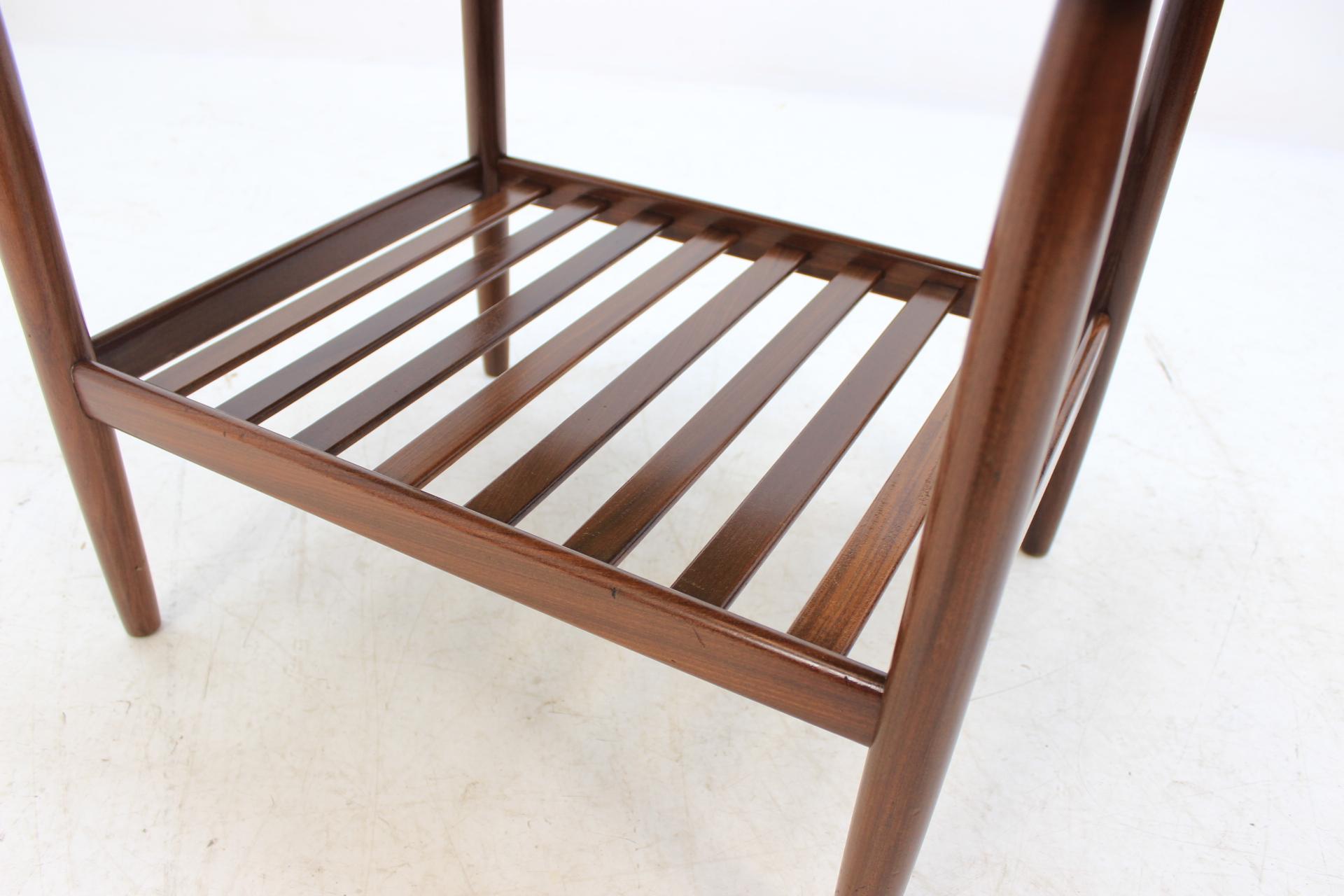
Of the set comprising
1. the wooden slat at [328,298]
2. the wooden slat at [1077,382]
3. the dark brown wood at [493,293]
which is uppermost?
the wooden slat at [1077,382]

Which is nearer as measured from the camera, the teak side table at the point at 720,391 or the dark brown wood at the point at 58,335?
the teak side table at the point at 720,391

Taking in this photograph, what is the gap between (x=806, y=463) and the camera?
694 millimetres

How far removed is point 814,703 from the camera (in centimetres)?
53

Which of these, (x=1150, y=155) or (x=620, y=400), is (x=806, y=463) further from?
(x=1150, y=155)

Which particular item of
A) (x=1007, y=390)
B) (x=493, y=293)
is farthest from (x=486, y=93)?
(x=1007, y=390)

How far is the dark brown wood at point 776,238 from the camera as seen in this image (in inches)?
35.1

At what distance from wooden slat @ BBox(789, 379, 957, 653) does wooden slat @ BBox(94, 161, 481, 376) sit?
479 millimetres

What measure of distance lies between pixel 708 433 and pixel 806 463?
0.23 ft

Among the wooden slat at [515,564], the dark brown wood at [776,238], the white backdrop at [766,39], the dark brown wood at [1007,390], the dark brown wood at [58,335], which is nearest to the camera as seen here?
the dark brown wood at [1007,390]

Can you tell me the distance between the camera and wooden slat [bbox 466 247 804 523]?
2.15ft

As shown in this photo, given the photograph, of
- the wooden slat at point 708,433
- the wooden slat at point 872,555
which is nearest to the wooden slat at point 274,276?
the wooden slat at point 708,433

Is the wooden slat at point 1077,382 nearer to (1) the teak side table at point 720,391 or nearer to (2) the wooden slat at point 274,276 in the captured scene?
(1) the teak side table at point 720,391

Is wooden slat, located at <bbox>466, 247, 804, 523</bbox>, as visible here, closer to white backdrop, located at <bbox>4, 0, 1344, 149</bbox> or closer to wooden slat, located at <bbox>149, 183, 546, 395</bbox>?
wooden slat, located at <bbox>149, 183, 546, 395</bbox>

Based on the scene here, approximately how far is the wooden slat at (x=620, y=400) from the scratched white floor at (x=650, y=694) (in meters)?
0.22
